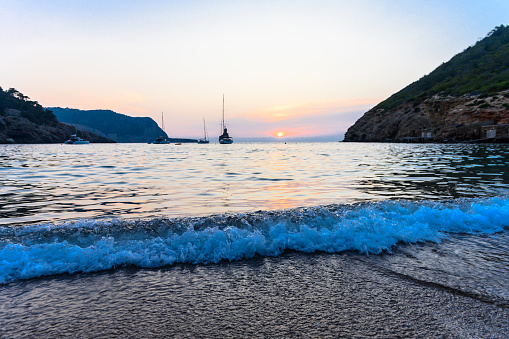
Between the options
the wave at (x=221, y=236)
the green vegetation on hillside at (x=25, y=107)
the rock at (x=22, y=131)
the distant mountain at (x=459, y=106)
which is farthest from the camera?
the green vegetation on hillside at (x=25, y=107)

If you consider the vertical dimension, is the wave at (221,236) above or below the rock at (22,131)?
below

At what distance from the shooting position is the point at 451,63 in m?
130

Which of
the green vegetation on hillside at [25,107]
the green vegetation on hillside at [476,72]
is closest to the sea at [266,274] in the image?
the green vegetation on hillside at [476,72]

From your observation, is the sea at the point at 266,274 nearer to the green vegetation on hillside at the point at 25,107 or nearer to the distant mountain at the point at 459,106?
the distant mountain at the point at 459,106

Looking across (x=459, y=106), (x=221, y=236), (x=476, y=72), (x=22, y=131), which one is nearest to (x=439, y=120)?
(x=459, y=106)

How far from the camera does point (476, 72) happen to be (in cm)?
9925

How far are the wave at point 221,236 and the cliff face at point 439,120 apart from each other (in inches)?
2646

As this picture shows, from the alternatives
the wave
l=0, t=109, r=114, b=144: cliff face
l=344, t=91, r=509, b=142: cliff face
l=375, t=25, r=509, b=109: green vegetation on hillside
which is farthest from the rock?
l=375, t=25, r=509, b=109: green vegetation on hillside

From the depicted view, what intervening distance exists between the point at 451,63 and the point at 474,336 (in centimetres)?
16200

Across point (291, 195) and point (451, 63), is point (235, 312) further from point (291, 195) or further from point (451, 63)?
point (451, 63)

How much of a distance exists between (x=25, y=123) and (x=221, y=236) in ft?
453

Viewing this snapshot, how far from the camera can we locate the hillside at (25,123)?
107m

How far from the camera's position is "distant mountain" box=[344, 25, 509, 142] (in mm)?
62844

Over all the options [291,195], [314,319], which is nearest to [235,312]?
[314,319]
